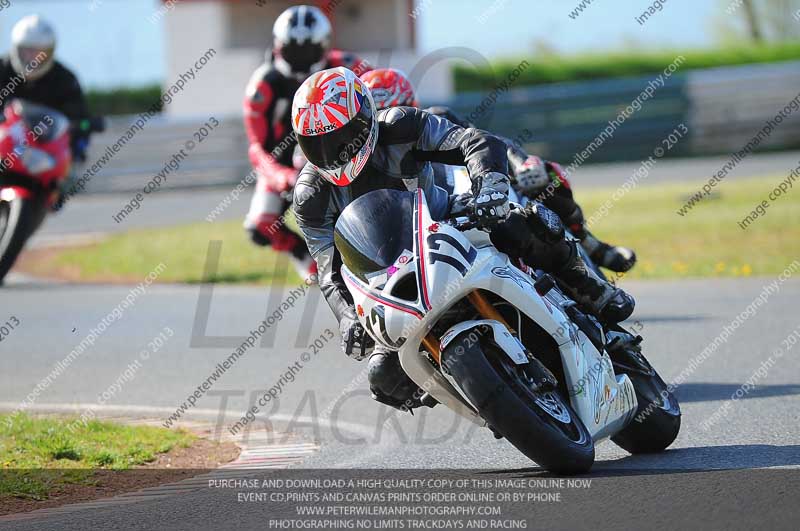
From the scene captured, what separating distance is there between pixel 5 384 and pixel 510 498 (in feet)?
16.3

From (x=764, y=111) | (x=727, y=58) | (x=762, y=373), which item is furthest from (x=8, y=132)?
(x=727, y=58)

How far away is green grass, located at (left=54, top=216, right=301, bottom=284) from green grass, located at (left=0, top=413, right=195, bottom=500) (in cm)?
630

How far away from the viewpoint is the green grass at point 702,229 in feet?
42.8

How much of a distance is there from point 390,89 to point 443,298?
2910mm

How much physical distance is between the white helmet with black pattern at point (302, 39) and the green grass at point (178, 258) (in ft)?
11.5

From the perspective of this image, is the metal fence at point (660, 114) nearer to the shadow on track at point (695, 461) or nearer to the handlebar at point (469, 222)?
the shadow on track at point (695, 461)

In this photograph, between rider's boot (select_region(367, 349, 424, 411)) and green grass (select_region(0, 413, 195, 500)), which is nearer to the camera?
rider's boot (select_region(367, 349, 424, 411))

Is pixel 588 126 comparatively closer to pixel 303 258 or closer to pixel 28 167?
pixel 28 167

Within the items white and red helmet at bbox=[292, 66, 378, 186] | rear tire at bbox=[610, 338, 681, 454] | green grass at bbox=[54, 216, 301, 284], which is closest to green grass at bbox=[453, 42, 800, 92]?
green grass at bbox=[54, 216, 301, 284]

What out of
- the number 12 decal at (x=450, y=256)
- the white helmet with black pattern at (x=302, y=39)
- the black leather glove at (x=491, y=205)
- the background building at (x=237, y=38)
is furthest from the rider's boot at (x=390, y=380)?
the background building at (x=237, y=38)

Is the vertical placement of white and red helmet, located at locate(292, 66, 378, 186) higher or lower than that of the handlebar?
higher

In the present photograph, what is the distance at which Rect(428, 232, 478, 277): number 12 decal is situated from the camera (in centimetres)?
Answer: 495

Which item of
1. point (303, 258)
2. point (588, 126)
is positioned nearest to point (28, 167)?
point (303, 258)

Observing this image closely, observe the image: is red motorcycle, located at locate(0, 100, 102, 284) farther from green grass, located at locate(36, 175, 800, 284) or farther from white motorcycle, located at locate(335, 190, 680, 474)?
white motorcycle, located at locate(335, 190, 680, 474)
